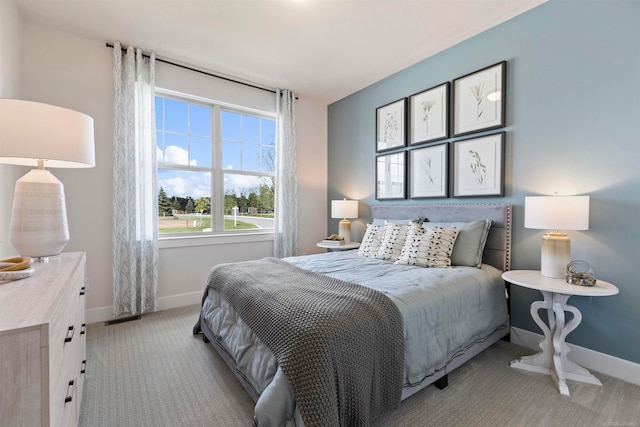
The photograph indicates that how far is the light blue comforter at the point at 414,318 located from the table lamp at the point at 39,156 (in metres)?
1.09

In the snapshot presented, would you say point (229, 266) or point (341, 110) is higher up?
point (341, 110)

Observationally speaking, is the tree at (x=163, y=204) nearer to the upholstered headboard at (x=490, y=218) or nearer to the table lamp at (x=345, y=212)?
the table lamp at (x=345, y=212)

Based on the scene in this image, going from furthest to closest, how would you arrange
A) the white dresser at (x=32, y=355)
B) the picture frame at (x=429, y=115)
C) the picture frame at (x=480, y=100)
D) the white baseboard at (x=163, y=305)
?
the picture frame at (x=429, y=115), the white baseboard at (x=163, y=305), the picture frame at (x=480, y=100), the white dresser at (x=32, y=355)

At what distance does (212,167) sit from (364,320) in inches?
118

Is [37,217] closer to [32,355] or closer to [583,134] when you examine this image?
[32,355]

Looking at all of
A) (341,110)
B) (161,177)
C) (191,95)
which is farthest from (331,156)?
(161,177)

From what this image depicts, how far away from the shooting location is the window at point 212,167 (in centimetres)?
340

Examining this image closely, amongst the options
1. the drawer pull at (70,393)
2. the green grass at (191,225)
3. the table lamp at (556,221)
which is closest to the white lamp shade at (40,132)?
the drawer pull at (70,393)

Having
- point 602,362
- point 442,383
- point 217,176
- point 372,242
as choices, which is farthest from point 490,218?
point 217,176

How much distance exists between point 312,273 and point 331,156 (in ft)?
9.16

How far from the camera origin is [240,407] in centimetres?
166

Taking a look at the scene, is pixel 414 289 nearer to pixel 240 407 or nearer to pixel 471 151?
pixel 240 407

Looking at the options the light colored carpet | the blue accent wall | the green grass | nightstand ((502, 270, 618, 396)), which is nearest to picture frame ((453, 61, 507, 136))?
the blue accent wall

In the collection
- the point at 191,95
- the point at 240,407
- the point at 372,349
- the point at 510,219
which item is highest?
the point at 191,95
